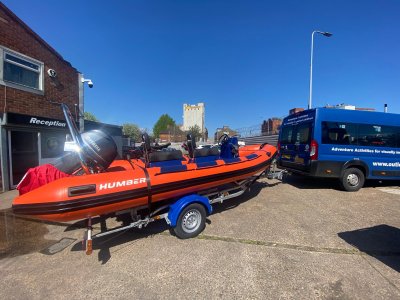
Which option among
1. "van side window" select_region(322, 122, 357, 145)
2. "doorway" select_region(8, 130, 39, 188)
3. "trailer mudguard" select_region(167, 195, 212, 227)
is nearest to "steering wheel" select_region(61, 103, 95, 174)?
"trailer mudguard" select_region(167, 195, 212, 227)

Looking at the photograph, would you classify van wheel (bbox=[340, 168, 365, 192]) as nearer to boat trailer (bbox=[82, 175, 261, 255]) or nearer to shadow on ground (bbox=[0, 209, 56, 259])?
boat trailer (bbox=[82, 175, 261, 255])

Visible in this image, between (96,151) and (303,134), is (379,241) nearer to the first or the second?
(303,134)

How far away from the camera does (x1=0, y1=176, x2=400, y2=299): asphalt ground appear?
246 centimetres

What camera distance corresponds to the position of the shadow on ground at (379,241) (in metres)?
3.07

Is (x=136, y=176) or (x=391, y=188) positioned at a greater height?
(x=136, y=176)

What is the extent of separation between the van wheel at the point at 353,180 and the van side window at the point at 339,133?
84 cm

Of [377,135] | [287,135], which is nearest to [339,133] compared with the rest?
[377,135]

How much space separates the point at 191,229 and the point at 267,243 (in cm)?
122

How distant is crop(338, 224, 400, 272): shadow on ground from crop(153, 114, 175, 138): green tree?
83087mm

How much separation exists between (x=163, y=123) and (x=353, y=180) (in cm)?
8405

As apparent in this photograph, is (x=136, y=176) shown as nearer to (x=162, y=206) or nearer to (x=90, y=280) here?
(x=162, y=206)

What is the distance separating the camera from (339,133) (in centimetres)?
629

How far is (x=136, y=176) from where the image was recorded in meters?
3.30

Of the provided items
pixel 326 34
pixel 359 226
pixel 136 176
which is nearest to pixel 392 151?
pixel 359 226
